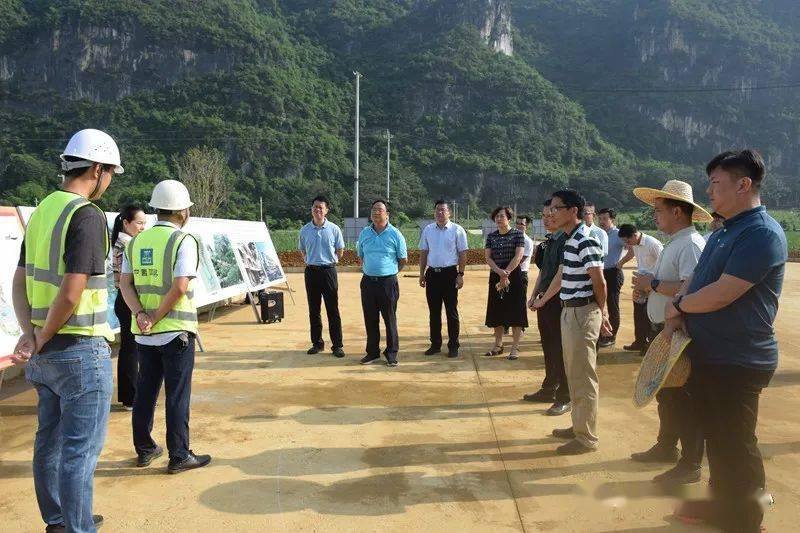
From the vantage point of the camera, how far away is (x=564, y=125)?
8475 centimetres

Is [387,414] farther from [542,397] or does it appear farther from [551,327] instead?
[551,327]

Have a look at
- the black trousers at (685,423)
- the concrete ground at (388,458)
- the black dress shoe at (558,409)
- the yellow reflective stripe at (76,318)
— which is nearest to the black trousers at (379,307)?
the concrete ground at (388,458)

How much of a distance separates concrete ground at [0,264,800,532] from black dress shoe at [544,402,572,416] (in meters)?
0.08

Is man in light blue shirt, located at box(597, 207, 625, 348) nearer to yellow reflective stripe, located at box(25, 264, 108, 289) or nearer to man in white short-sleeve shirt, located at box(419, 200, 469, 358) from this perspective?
man in white short-sleeve shirt, located at box(419, 200, 469, 358)

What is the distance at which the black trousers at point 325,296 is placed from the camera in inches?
267

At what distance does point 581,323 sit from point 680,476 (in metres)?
1.09

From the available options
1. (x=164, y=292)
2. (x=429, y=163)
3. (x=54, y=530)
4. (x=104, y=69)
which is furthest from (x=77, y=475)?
(x=104, y=69)

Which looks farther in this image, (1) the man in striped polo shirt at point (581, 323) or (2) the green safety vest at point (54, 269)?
(1) the man in striped polo shirt at point (581, 323)

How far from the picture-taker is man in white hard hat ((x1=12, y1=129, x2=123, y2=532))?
2344mm

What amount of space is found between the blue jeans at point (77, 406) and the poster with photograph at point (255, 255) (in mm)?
6909

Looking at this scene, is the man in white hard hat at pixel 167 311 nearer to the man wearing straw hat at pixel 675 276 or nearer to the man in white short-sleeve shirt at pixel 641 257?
the man wearing straw hat at pixel 675 276

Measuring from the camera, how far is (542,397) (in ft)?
16.3

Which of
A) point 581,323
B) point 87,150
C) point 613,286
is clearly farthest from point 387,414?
point 613,286

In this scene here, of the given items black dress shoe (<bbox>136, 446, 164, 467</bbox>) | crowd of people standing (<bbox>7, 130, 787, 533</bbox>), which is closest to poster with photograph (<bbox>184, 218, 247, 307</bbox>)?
crowd of people standing (<bbox>7, 130, 787, 533</bbox>)
